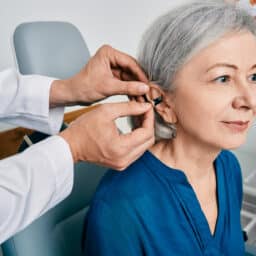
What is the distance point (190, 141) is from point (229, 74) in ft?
0.68

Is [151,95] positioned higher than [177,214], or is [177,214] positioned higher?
[151,95]

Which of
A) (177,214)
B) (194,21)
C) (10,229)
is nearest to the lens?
(10,229)

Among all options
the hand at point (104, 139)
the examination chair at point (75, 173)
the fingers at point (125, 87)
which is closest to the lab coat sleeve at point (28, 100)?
the examination chair at point (75, 173)

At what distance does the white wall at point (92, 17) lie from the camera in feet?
4.64

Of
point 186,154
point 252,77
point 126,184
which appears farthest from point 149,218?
point 252,77

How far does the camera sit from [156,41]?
0.83 metres

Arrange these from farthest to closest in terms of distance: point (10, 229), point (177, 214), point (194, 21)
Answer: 1. point (177, 214)
2. point (194, 21)
3. point (10, 229)

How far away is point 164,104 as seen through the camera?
2.93 feet

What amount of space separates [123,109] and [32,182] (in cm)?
23

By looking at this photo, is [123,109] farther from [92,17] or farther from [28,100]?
[92,17]

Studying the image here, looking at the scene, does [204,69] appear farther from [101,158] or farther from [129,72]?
[101,158]

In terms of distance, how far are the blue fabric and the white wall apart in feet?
2.28

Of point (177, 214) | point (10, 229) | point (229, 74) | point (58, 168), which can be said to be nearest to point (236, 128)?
point (229, 74)

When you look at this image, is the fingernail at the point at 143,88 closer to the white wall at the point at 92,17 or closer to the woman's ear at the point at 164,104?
the woman's ear at the point at 164,104
